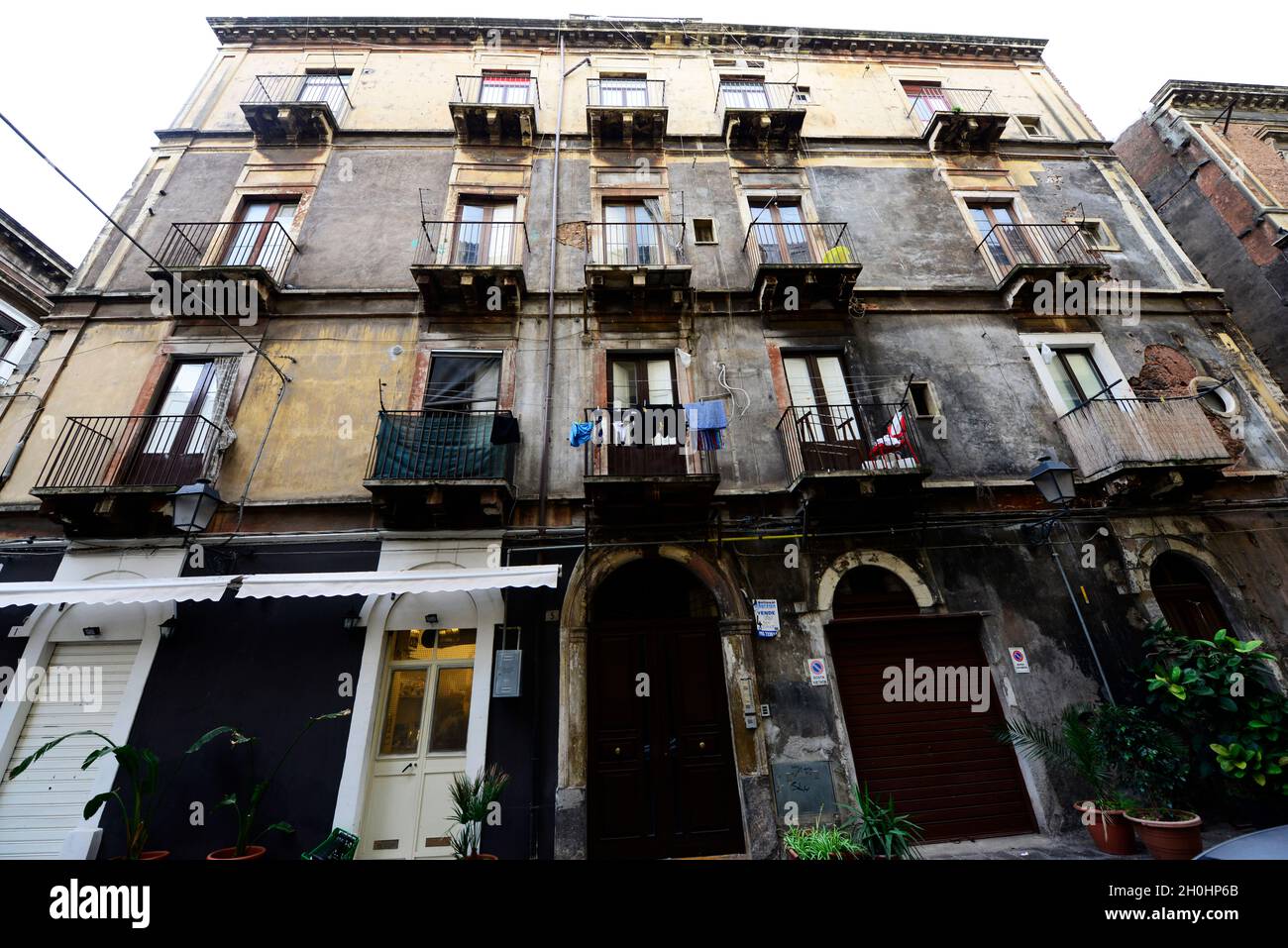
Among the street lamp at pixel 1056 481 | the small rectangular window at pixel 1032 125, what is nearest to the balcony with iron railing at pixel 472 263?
the street lamp at pixel 1056 481

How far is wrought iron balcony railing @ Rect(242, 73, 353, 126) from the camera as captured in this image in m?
13.3

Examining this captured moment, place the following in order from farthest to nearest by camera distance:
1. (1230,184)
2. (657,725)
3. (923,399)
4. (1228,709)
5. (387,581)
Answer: (1230,184) < (923,399) < (657,725) < (387,581) < (1228,709)

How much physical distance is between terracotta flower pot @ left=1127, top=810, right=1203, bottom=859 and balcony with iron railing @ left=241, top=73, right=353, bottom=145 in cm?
1995

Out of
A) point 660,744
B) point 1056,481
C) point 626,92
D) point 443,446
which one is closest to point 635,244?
point 626,92

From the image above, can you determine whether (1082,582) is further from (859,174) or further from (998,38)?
(998,38)

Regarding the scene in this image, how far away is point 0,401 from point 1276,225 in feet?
92.8

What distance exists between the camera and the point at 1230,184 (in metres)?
14.0

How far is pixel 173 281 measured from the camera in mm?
10234

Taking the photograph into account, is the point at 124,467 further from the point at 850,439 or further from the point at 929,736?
the point at 929,736

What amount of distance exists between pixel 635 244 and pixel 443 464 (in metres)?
6.56

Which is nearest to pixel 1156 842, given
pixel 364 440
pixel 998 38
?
pixel 364 440

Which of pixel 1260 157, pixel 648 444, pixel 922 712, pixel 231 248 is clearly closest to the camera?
pixel 922 712

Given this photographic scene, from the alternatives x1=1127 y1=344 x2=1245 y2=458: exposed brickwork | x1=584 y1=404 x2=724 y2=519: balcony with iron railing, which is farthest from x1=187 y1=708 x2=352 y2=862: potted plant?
x1=1127 y1=344 x2=1245 y2=458: exposed brickwork

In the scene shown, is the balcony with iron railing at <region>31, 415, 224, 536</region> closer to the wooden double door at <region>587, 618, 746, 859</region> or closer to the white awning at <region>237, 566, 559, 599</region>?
the white awning at <region>237, 566, 559, 599</region>
